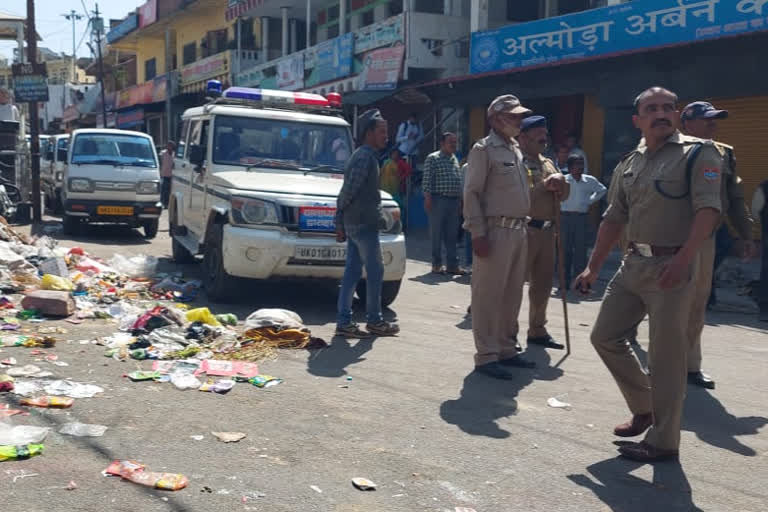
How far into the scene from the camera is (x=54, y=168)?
18750mm

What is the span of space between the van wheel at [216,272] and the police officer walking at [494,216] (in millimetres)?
3187

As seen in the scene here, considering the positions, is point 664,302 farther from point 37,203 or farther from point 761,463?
point 37,203

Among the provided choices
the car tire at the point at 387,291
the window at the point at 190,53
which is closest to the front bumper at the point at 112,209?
the car tire at the point at 387,291

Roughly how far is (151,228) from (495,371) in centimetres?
1100

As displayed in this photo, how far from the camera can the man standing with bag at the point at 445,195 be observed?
11.7 metres

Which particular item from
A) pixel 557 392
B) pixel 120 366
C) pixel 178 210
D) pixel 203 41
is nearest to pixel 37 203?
pixel 178 210

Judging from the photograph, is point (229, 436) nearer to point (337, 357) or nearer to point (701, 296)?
point (337, 357)

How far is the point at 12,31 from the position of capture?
64.5 ft

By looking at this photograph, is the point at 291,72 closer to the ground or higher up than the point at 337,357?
higher up

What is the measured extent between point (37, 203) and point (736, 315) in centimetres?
1422

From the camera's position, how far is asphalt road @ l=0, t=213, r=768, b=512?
3873mm

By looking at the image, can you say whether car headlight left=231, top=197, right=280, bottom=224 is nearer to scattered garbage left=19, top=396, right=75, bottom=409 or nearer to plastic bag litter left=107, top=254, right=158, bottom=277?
plastic bag litter left=107, top=254, right=158, bottom=277

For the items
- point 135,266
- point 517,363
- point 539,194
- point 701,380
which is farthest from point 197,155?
point 701,380

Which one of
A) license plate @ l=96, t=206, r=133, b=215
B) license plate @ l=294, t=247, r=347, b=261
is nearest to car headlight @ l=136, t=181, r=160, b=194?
license plate @ l=96, t=206, r=133, b=215
